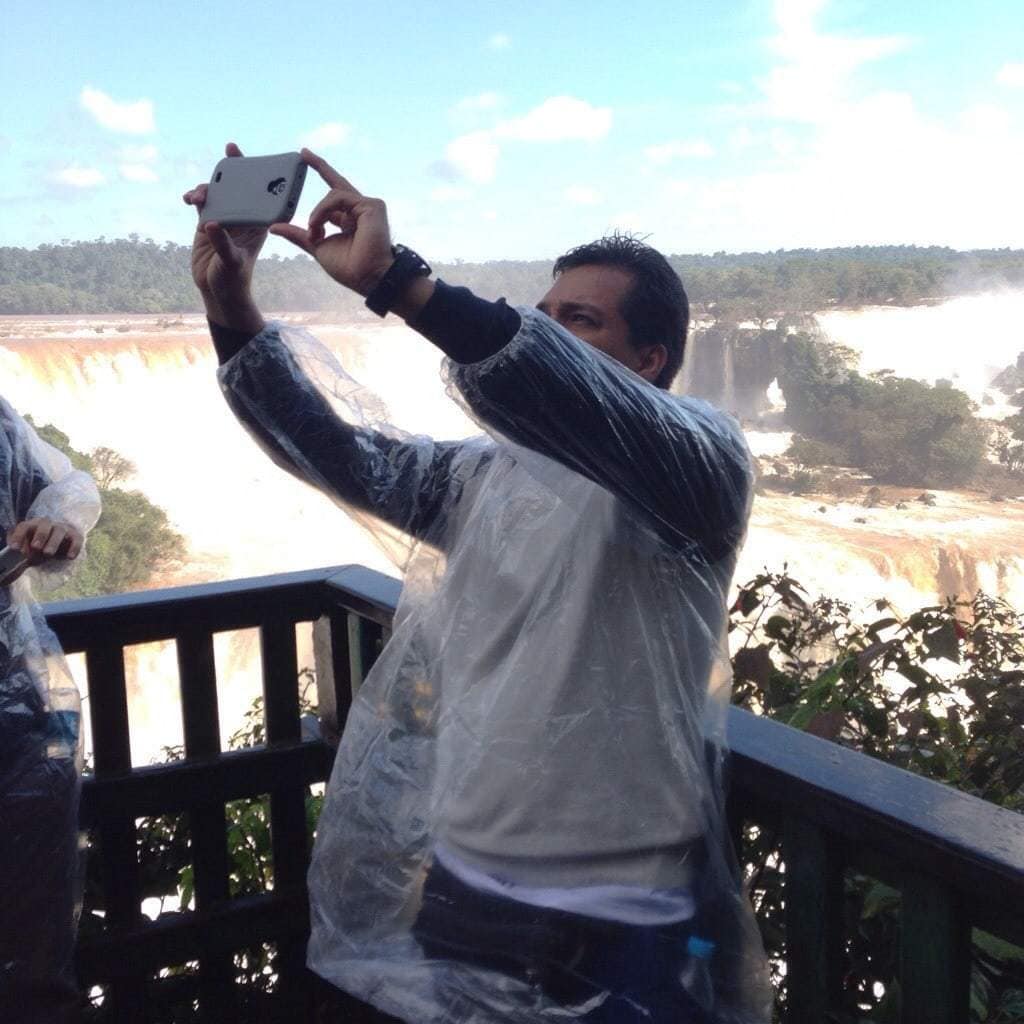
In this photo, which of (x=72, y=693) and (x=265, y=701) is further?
(x=265, y=701)

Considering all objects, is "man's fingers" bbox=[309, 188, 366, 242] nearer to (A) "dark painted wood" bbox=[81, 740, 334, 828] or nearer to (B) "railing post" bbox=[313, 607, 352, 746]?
(B) "railing post" bbox=[313, 607, 352, 746]

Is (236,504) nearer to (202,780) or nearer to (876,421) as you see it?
(876,421)

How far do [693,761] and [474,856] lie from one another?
231 millimetres

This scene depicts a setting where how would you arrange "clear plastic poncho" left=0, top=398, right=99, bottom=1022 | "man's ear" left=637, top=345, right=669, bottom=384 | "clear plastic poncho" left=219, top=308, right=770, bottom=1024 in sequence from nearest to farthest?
"clear plastic poncho" left=219, top=308, right=770, bottom=1024 → "man's ear" left=637, top=345, right=669, bottom=384 → "clear plastic poncho" left=0, top=398, right=99, bottom=1022

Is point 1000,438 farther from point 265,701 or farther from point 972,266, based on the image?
point 265,701

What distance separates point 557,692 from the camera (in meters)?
1.09

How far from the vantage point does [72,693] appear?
1824 mm

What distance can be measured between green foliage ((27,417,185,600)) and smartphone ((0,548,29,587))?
18.6m

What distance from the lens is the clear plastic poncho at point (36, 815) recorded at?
1674 millimetres

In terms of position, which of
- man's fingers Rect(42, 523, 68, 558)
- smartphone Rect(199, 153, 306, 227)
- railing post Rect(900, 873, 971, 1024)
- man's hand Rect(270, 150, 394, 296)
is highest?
smartphone Rect(199, 153, 306, 227)

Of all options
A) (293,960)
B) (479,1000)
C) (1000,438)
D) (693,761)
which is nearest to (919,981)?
(693,761)

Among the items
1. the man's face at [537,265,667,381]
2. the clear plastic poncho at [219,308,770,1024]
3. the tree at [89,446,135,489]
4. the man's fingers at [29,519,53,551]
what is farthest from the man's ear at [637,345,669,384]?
the tree at [89,446,135,489]

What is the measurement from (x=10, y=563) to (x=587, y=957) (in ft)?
3.77

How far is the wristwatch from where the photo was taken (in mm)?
965
